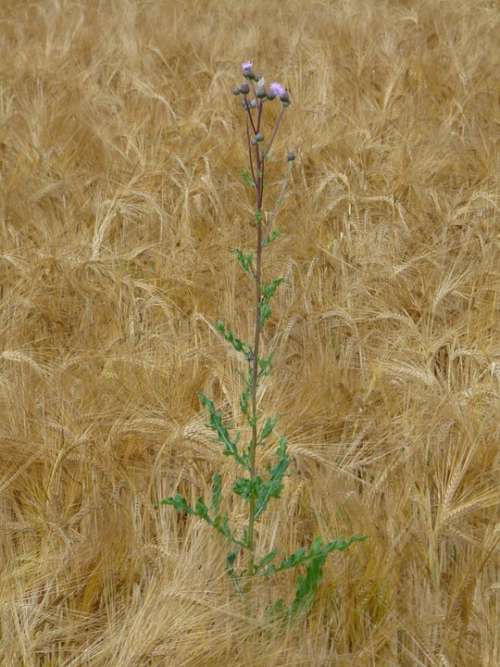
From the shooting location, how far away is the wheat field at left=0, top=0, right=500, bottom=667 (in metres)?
1.40

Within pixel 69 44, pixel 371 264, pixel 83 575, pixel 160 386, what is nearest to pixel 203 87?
pixel 69 44

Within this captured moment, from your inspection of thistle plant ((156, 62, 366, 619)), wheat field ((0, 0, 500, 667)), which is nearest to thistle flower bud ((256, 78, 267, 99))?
thistle plant ((156, 62, 366, 619))

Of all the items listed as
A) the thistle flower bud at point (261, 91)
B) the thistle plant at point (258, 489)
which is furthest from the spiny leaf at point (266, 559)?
the thistle flower bud at point (261, 91)

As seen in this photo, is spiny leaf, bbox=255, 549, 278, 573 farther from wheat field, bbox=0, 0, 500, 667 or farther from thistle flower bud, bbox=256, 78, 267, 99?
thistle flower bud, bbox=256, 78, 267, 99

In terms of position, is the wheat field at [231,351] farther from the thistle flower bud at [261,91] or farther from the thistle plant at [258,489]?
the thistle flower bud at [261,91]

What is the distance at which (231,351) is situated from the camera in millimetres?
2049

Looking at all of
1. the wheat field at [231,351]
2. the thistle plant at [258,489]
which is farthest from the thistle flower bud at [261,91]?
the wheat field at [231,351]

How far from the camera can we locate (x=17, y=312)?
2256 millimetres

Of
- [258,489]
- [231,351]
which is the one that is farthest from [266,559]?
[231,351]

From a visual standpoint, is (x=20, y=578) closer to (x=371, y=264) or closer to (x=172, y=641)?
(x=172, y=641)

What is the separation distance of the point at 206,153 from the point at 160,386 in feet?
4.56

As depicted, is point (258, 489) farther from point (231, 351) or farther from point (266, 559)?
point (231, 351)

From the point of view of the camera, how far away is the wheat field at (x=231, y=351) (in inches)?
55.0

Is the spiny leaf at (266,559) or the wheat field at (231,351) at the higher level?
the wheat field at (231,351)
